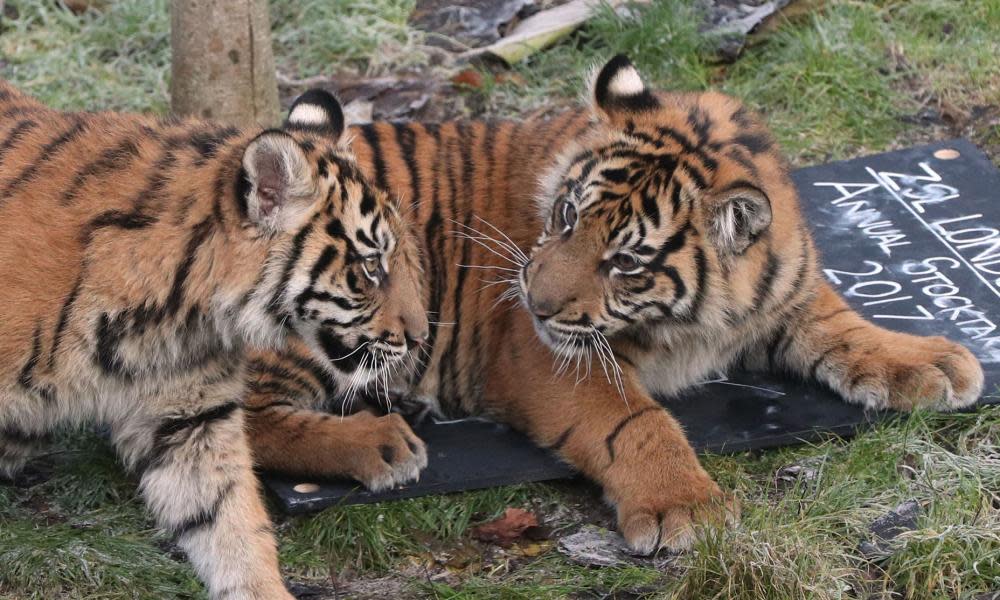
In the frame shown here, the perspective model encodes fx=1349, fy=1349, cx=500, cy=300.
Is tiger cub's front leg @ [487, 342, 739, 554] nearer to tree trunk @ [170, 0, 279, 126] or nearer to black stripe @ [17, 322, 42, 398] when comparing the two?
black stripe @ [17, 322, 42, 398]

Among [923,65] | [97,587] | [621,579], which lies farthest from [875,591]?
→ [923,65]

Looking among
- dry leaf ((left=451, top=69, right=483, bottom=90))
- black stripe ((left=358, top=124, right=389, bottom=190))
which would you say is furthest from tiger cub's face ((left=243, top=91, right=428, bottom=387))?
dry leaf ((left=451, top=69, right=483, bottom=90))

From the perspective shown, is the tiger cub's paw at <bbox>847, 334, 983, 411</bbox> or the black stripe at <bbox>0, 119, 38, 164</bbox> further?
the tiger cub's paw at <bbox>847, 334, 983, 411</bbox>

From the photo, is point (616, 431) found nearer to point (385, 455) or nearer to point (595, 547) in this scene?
point (595, 547)

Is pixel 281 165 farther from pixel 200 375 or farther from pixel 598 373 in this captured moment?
pixel 598 373

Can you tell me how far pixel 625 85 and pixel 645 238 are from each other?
0.54 meters

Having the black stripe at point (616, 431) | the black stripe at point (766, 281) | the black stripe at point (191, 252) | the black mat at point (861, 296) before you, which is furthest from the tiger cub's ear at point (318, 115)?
the black stripe at point (766, 281)

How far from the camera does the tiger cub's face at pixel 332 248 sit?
10.7ft

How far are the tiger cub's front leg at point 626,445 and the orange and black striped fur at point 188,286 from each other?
0.59m

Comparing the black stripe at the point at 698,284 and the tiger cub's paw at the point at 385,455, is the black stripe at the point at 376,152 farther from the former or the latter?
the black stripe at the point at 698,284

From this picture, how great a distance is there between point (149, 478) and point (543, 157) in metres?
1.53

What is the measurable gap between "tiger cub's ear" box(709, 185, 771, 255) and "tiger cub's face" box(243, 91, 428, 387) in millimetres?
855

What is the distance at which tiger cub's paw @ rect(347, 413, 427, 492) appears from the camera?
3.90 meters

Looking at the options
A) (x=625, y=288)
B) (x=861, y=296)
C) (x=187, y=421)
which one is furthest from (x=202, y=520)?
(x=861, y=296)
